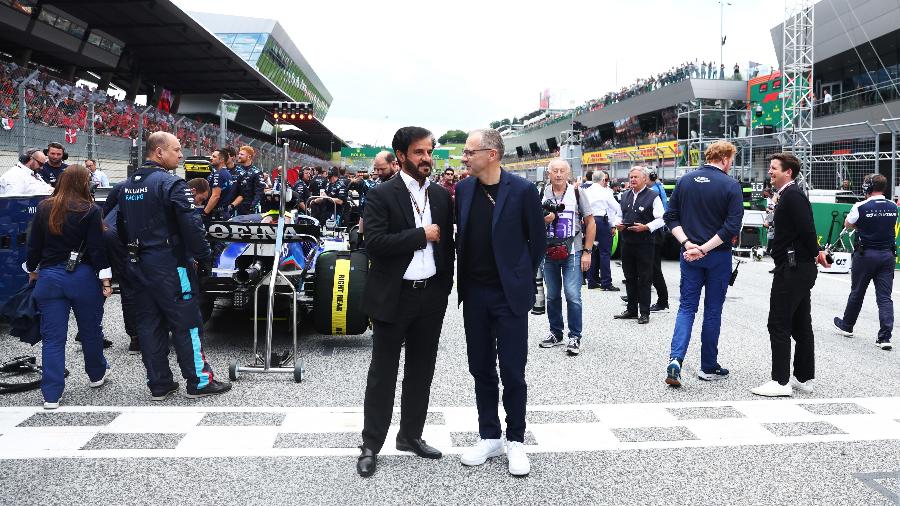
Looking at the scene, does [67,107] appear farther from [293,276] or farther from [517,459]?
[517,459]

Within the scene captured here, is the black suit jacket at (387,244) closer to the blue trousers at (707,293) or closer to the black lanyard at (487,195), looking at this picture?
the black lanyard at (487,195)

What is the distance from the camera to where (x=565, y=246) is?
23.2ft

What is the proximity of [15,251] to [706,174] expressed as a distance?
6.65m

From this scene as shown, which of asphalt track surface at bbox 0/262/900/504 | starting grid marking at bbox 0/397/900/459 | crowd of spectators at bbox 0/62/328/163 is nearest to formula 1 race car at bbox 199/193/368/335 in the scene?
asphalt track surface at bbox 0/262/900/504

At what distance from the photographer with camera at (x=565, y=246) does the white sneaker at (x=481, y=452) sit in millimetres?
2854

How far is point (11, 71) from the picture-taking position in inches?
472

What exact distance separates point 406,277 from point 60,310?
2781 millimetres

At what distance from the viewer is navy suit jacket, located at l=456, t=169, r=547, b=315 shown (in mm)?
3965

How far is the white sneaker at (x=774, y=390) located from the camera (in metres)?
5.50

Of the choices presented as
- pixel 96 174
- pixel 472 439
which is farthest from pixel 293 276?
pixel 96 174

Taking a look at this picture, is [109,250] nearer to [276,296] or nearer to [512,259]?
[276,296]

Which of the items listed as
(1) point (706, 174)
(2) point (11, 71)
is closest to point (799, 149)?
(1) point (706, 174)

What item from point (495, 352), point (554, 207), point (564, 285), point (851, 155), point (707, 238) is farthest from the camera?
point (851, 155)

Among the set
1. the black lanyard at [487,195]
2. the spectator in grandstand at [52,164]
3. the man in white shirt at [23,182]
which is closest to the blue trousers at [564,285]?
the black lanyard at [487,195]
